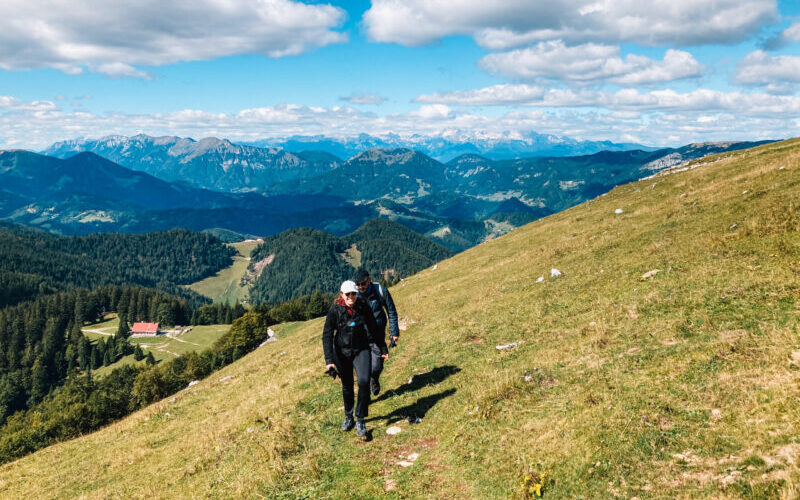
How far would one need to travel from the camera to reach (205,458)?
12.0m

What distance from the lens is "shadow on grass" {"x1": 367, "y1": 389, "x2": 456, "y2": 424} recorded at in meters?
12.3

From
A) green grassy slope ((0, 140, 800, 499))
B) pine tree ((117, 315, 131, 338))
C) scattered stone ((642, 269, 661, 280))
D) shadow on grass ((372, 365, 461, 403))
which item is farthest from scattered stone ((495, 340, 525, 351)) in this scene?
pine tree ((117, 315, 131, 338))

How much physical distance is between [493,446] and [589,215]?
44.2m

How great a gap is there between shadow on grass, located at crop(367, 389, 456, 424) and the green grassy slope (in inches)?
2.9

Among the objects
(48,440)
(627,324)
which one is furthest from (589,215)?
(48,440)

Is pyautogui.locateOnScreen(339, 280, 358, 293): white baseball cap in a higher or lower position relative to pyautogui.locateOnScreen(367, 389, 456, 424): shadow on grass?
higher

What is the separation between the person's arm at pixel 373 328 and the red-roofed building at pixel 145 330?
7583 inches

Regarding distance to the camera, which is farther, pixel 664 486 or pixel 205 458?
pixel 205 458

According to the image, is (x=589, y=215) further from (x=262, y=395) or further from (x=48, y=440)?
(x=48, y=440)

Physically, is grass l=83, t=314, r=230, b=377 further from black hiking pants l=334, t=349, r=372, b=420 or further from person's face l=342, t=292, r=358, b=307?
person's face l=342, t=292, r=358, b=307

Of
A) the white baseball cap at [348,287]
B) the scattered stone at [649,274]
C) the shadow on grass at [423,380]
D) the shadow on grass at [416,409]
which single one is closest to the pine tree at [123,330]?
the shadow on grass at [423,380]

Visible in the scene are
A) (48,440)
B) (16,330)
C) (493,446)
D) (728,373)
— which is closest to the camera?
(728,373)

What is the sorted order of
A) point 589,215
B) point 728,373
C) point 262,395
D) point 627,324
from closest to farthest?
point 728,373, point 627,324, point 262,395, point 589,215

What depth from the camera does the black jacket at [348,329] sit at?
36.7ft
